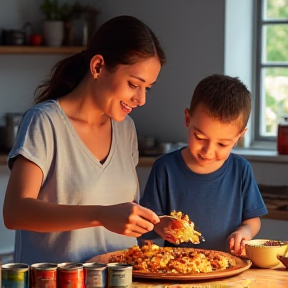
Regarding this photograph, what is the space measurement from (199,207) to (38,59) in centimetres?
281

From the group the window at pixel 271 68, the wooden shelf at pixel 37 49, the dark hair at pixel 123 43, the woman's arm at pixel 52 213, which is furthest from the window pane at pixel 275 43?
the woman's arm at pixel 52 213

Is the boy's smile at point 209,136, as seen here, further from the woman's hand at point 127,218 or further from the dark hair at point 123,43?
the woman's hand at point 127,218

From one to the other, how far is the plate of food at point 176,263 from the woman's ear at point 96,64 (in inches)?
20.2

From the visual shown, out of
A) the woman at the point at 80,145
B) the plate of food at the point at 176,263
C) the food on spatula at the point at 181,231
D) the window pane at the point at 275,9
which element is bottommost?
the plate of food at the point at 176,263

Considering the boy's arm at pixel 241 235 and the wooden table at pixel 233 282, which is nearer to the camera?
the wooden table at pixel 233 282

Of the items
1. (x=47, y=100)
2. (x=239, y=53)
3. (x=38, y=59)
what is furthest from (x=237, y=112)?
(x=38, y=59)

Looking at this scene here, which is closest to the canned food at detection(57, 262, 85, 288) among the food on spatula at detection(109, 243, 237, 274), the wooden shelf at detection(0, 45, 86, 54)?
the food on spatula at detection(109, 243, 237, 274)

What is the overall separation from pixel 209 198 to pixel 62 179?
1.66 feet

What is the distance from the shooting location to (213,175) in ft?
8.15

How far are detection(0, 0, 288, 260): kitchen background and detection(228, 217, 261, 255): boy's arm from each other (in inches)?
76.7

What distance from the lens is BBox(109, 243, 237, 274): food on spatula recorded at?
2047mm

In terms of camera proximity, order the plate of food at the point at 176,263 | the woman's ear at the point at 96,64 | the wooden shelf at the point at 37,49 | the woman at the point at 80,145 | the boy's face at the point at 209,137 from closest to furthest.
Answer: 1. the plate of food at the point at 176,263
2. the woman at the point at 80,145
3. the woman's ear at the point at 96,64
4. the boy's face at the point at 209,137
5. the wooden shelf at the point at 37,49

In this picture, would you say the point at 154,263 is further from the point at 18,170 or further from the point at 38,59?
the point at 38,59

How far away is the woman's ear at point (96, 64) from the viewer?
2.26m
